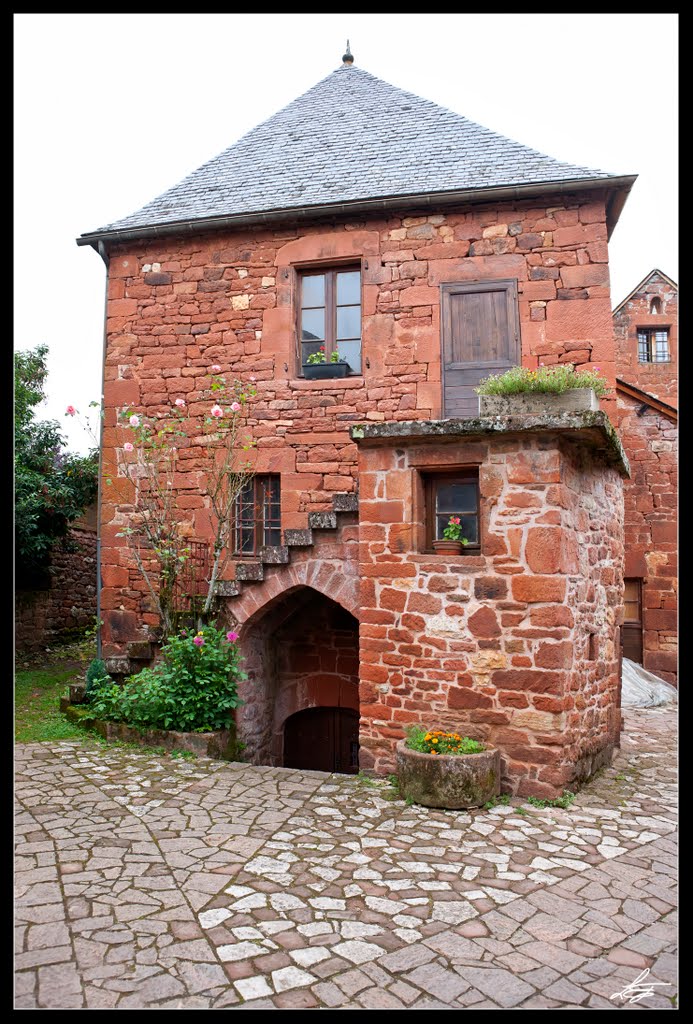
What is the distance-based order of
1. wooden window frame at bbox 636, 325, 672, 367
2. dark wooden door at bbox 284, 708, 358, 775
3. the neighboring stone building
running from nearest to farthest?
dark wooden door at bbox 284, 708, 358, 775, the neighboring stone building, wooden window frame at bbox 636, 325, 672, 367

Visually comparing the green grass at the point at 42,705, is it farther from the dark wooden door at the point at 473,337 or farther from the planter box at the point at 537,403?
the dark wooden door at the point at 473,337

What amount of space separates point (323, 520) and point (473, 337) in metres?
2.93

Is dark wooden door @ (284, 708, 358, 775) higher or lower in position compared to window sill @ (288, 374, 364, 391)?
lower

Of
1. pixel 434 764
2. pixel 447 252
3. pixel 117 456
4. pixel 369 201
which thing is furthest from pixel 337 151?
pixel 434 764

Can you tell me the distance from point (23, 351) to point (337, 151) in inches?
271

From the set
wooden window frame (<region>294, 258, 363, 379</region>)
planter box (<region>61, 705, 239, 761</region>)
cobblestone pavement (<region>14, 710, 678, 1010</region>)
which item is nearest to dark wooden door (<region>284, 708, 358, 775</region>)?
planter box (<region>61, 705, 239, 761</region>)

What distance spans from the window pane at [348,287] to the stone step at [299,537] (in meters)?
3.22

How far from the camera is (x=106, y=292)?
929 centimetres

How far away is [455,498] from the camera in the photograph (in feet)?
20.2

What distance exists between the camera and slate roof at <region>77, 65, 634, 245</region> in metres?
8.20

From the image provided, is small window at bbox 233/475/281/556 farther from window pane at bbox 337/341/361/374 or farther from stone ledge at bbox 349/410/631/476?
stone ledge at bbox 349/410/631/476

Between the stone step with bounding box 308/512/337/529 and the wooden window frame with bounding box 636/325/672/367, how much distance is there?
11694 millimetres

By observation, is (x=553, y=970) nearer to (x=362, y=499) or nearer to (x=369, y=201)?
(x=362, y=499)

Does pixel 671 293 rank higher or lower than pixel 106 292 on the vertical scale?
higher
